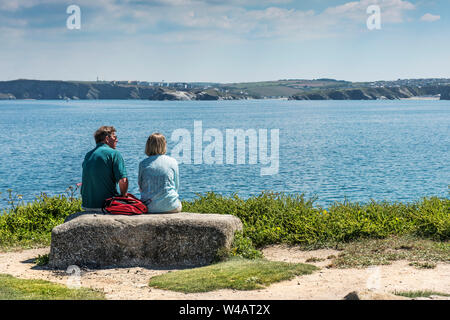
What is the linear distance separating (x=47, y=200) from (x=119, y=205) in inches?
184

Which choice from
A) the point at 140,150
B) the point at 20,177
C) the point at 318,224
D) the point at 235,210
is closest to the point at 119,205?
the point at 235,210

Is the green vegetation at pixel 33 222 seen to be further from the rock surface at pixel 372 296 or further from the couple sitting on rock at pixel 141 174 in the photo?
the rock surface at pixel 372 296

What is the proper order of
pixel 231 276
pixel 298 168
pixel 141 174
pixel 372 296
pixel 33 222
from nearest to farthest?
1. pixel 372 296
2. pixel 231 276
3. pixel 141 174
4. pixel 33 222
5. pixel 298 168

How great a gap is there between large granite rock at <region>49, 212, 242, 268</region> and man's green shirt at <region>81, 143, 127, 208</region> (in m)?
0.53

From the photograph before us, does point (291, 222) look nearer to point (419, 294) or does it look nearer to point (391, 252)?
point (391, 252)

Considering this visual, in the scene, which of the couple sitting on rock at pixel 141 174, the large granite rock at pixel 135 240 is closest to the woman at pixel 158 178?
the couple sitting on rock at pixel 141 174

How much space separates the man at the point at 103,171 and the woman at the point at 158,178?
0.41 m

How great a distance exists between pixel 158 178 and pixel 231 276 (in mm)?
2549

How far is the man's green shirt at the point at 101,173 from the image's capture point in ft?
30.4

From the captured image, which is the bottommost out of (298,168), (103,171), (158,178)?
(298,168)

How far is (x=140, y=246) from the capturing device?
30.1 ft

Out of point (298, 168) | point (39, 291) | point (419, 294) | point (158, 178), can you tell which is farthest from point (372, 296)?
point (298, 168)

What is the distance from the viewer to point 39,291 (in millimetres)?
7102
